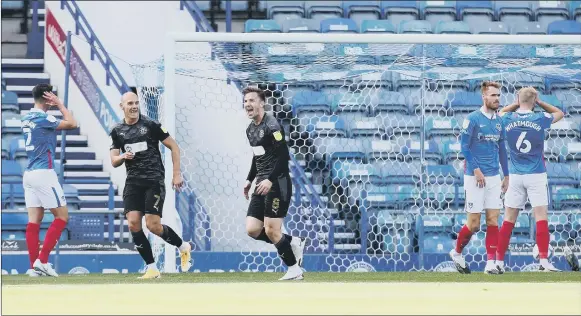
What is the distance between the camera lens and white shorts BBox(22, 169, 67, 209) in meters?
11.1

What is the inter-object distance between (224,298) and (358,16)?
11267 millimetres

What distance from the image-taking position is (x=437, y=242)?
13.7m

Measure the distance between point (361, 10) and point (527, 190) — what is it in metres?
7.24

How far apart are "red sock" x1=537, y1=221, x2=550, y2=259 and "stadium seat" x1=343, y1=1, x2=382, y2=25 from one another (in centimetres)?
731

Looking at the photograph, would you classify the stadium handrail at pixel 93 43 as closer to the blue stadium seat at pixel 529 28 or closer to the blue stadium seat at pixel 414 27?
the blue stadium seat at pixel 414 27

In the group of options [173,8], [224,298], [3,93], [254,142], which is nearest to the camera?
[224,298]

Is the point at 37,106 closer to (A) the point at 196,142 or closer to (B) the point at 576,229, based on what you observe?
(A) the point at 196,142

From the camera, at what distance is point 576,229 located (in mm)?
13641

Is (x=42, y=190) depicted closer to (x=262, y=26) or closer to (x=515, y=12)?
(x=262, y=26)

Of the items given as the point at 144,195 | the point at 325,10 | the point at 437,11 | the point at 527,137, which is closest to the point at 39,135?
the point at 144,195

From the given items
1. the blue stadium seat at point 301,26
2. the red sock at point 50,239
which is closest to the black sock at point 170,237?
the red sock at point 50,239

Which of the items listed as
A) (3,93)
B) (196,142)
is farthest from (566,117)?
(3,93)

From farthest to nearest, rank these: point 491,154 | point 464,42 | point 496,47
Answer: point 496,47
point 464,42
point 491,154

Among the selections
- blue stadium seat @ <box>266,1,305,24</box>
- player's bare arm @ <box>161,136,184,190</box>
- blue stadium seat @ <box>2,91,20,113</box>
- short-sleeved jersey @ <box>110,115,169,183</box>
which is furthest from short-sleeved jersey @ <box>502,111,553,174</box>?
blue stadium seat @ <box>2,91,20,113</box>
